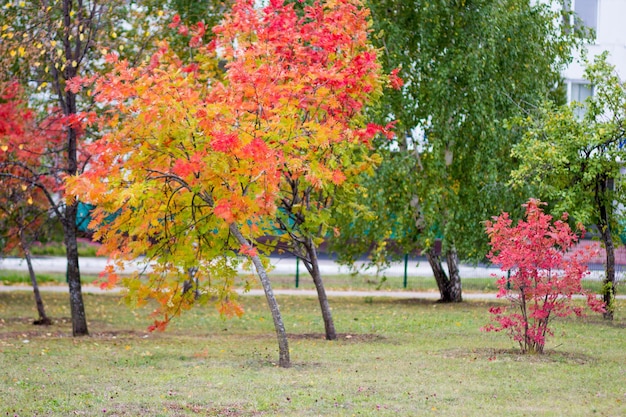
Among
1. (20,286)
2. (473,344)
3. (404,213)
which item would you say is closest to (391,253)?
(404,213)

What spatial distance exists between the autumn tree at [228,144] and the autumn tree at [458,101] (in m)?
4.95

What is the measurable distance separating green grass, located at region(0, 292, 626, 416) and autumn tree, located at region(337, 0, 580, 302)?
224cm

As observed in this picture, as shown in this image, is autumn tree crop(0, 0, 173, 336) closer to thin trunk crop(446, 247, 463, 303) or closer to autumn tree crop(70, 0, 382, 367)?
autumn tree crop(70, 0, 382, 367)

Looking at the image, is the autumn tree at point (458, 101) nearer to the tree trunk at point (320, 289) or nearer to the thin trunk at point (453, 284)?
the thin trunk at point (453, 284)

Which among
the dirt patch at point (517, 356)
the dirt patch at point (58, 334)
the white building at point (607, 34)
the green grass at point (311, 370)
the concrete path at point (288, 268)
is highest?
the white building at point (607, 34)

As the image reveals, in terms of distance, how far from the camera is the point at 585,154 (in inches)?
623

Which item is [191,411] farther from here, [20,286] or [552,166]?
[20,286]

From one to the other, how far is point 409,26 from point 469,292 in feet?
25.6

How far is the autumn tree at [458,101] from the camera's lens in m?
17.6

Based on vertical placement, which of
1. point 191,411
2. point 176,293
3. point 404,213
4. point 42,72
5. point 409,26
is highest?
point 409,26

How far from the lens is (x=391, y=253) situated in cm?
2106

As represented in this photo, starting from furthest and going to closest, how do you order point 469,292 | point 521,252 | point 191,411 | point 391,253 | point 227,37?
point 469,292 → point 391,253 → point 227,37 → point 521,252 → point 191,411

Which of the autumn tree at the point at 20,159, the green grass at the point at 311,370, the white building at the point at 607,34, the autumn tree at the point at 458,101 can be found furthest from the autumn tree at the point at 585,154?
the white building at the point at 607,34

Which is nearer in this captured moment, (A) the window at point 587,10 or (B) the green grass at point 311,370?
(B) the green grass at point 311,370
